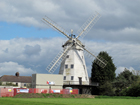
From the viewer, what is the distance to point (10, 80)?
7831cm

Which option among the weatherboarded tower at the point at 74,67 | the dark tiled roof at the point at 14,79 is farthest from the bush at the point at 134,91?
the dark tiled roof at the point at 14,79

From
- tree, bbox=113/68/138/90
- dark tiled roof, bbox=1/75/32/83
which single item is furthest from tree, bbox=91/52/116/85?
dark tiled roof, bbox=1/75/32/83

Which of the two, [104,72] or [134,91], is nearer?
[134,91]

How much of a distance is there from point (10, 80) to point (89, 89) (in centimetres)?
3020

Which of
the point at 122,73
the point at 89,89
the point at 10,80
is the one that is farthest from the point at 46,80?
the point at 122,73

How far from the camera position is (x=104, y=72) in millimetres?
63875

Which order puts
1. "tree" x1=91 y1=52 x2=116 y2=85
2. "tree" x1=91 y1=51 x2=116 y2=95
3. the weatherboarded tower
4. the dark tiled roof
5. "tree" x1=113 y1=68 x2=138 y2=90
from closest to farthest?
the weatherboarded tower
"tree" x1=91 y1=51 x2=116 y2=95
"tree" x1=91 y1=52 x2=116 y2=85
"tree" x1=113 y1=68 x2=138 y2=90
the dark tiled roof

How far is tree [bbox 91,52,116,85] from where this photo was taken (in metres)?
63.8

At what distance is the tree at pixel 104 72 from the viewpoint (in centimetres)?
6378

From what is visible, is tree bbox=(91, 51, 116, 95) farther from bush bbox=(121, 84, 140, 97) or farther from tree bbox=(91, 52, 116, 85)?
bush bbox=(121, 84, 140, 97)

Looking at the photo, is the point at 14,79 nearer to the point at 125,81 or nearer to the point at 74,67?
the point at 74,67

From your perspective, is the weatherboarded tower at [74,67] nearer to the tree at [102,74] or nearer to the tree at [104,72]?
the tree at [102,74]

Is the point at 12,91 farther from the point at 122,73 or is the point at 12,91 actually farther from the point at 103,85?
the point at 122,73

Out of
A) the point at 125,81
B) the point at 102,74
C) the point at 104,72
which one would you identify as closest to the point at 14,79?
the point at 102,74
